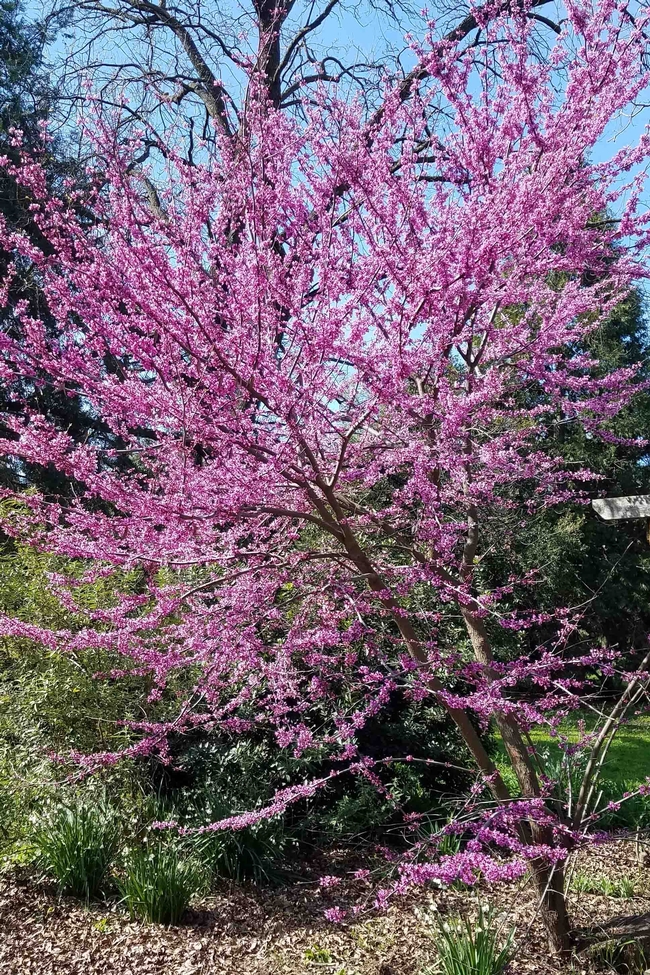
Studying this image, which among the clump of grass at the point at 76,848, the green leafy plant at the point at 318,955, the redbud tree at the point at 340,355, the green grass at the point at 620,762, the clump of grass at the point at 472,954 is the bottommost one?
the green grass at the point at 620,762

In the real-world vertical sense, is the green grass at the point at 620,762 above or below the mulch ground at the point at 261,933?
below

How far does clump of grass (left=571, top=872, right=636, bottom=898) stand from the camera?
4113 mm

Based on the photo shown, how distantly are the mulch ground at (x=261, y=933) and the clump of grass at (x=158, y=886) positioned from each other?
0.08 m

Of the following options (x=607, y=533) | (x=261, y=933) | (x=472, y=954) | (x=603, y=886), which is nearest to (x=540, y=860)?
(x=472, y=954)

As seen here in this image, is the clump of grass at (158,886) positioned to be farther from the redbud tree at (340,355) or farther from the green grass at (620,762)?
the green grass at (620,762)

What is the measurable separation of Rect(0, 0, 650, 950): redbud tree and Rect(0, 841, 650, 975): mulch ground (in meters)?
0.59

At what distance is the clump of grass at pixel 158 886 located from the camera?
12.4 ft

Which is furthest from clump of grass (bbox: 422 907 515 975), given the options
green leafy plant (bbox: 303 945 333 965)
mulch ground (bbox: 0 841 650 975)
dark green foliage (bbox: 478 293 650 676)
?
dark green foliage (bbox: 478 293 650 676)

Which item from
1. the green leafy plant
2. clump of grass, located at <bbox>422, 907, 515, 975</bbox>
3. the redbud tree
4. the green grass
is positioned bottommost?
the green grass

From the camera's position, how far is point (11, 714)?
486cm

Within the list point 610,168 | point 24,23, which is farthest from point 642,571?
point 24,23


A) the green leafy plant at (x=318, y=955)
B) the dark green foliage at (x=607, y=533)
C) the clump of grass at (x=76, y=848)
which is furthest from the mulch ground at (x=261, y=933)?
the dark green foliage at (x=607, y=533)

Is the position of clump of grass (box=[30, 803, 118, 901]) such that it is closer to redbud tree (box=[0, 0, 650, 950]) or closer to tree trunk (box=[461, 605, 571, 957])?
redbud tree (box=[0, 0, 650, 950])

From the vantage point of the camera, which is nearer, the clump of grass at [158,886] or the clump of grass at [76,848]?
the clump of grass at [158,886]
